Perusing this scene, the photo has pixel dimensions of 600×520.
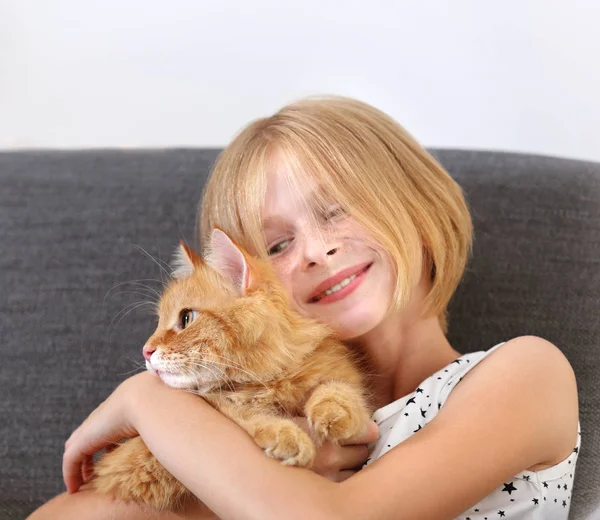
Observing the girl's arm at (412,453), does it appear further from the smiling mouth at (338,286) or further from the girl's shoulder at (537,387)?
the smiling mouth at (338,286)

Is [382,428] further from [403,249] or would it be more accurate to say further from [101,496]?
[101,496]

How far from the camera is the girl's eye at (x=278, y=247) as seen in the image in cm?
→ 136

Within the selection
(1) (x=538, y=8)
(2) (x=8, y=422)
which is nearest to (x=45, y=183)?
(2) (x=8, y=422)

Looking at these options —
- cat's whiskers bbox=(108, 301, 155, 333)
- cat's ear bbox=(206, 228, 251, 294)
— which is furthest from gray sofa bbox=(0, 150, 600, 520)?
cat's ear bbox=(206, 228, 251, 294)

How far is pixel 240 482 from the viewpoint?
0.98 meters

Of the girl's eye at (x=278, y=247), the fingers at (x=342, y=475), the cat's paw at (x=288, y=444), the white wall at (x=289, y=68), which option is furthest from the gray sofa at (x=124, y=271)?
the cat's paw at (x=288, y=444)

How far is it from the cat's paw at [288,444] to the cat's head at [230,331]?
0.14m

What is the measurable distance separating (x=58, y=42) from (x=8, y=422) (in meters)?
1.28

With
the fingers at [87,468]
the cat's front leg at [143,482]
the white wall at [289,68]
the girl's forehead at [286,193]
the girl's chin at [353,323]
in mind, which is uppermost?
the white wall at [289,68]

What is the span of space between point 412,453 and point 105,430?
61 centimetres

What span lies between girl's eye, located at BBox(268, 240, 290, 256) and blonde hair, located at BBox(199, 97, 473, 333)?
38mm

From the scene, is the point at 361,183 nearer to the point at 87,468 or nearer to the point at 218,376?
the point at 218,376

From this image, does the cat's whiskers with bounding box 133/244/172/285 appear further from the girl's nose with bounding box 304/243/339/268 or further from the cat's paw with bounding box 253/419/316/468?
the cat's paw with bounding box 253/419/316/468

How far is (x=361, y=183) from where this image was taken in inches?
53.0
